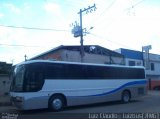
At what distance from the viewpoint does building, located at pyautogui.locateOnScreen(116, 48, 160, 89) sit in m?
51.9

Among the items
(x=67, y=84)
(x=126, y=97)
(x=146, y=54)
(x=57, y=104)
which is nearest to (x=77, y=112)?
(x=57, y=104)

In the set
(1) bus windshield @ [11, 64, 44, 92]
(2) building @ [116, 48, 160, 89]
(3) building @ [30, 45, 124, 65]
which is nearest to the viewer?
(1) bus windshield @ [11, 64, 44, 92]

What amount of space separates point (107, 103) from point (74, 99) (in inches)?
178

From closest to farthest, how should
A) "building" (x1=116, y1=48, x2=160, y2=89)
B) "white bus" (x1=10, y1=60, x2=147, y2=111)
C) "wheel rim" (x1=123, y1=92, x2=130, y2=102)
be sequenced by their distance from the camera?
"white bus" (x1=10, y1=60, x2=147, y2=111) < "wheel rim" (x1=123, y1=92, x2=130, y2=102) < "building" (x1=116, y1=48, x2=160, y2=89)

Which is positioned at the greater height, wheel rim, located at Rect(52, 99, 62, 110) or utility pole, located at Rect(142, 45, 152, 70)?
utility pole, located at Rect(142, 45, 152, 70)

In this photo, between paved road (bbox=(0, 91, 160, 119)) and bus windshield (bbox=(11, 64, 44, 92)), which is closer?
paved road (bbox=(0, 91, 160, 119))

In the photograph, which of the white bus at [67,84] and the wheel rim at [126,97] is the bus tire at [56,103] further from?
the wheel rim at [126,97]

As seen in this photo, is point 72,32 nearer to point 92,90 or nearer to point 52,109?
point 92,90

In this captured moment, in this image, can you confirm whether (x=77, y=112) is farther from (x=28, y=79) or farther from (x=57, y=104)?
(x=28, y=79)

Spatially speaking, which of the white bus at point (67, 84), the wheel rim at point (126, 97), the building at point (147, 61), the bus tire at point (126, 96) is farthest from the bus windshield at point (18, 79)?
the building at point (147, 61)

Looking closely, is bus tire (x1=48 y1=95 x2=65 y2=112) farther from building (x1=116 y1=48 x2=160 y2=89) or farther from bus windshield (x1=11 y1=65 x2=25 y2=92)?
building (x1=116 y1=48 x2=160 y2=89)

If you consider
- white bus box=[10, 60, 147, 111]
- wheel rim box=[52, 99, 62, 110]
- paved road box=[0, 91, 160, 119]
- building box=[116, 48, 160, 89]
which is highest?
building box=[116, 48, 160, 89]

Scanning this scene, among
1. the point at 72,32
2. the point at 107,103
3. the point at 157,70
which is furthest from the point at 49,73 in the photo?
the point at 157,70

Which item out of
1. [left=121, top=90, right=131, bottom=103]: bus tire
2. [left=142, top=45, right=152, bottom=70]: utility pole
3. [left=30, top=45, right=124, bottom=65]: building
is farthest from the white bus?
[left=142, top=45, right=152, bottom=70]: utility pole
